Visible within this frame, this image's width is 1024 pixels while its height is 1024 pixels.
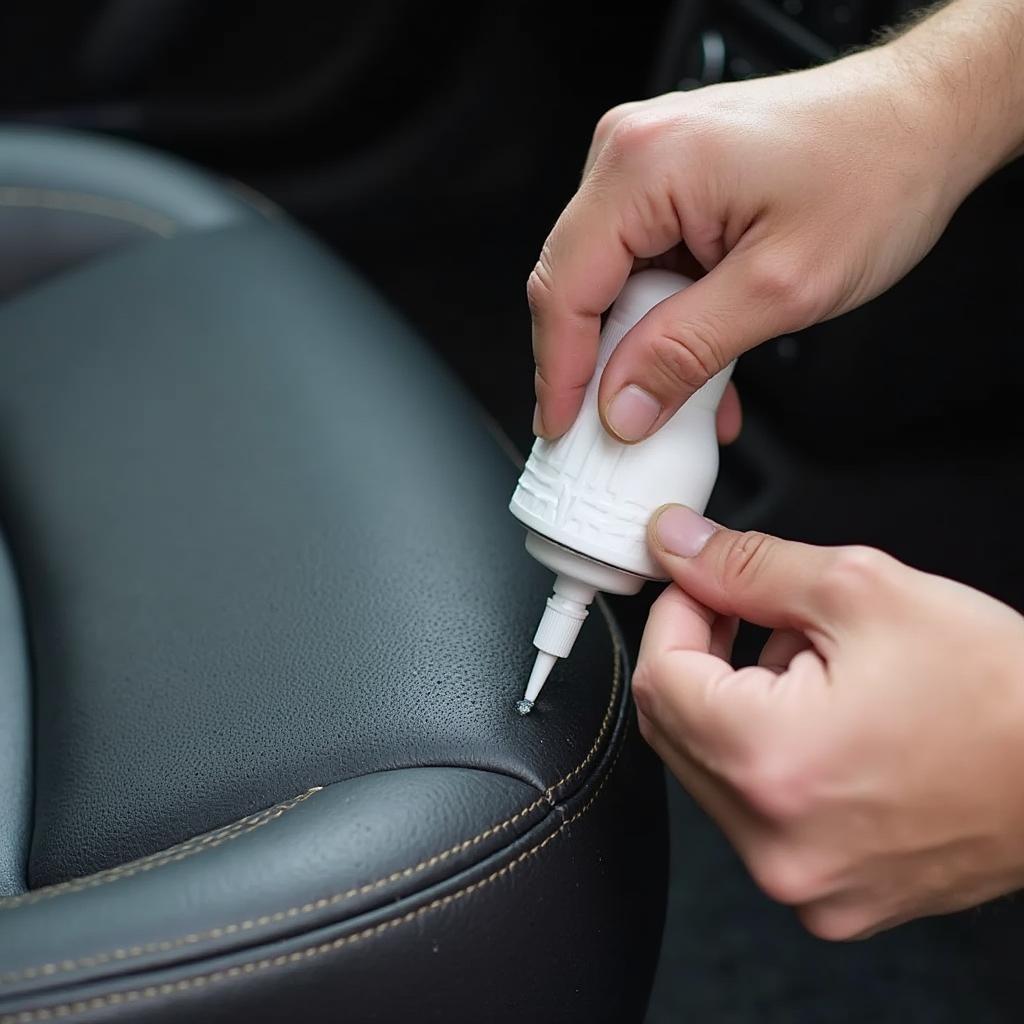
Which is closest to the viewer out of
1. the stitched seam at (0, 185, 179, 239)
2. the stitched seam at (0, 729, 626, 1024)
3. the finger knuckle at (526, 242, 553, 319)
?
the stitched seam at (0, 729, 626, 1024)

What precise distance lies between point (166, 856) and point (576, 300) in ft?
0.94

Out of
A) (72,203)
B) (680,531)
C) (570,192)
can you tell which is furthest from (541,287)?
(570,192)

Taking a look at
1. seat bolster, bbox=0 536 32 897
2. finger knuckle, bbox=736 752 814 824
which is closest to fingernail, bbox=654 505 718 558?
finger knuckle, bbox=736 752 814 824

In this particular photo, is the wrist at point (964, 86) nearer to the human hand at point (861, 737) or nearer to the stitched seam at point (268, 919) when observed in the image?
the human hand at point (861, 737)

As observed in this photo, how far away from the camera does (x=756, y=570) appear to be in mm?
534

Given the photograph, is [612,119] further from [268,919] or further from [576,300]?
[268,919]

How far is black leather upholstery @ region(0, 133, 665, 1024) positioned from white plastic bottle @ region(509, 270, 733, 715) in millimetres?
56

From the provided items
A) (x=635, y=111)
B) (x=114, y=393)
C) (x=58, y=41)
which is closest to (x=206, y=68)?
(x=58, y=41)

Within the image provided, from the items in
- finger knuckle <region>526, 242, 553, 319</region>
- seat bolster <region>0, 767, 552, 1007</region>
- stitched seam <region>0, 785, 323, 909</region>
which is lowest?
stitched seam <region>0, 785, 323, 909</region>

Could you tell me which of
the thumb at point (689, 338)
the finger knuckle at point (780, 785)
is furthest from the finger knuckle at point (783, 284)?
the finger knuckle at point (780, 785)

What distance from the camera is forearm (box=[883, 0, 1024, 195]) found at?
2.07 ft

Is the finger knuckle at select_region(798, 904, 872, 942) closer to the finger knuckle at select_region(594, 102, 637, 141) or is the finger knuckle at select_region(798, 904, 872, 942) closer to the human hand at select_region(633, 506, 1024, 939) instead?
the human hand at select_region(633, 506, 1024, 939)

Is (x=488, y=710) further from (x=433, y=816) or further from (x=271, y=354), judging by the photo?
(x=271, y=354)

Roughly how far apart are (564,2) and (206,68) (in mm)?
416
